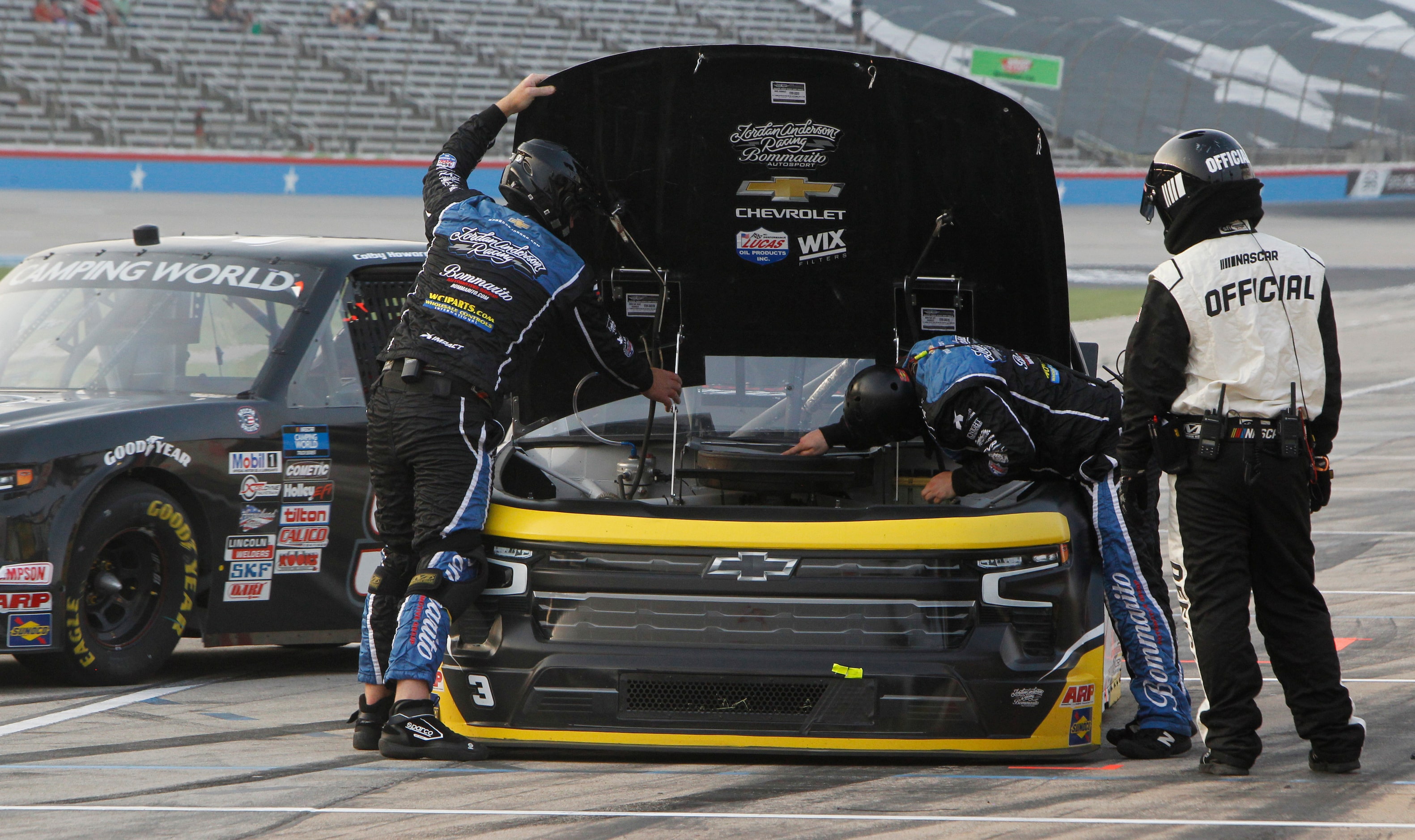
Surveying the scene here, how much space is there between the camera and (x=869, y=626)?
14.7 feet

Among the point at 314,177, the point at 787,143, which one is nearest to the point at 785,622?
the point at 787,143

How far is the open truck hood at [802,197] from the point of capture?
5.22 m

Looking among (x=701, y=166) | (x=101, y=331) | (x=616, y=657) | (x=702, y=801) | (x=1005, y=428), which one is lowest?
(x=702, y=801)

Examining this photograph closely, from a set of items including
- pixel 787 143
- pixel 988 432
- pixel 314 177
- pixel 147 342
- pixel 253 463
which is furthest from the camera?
pixel 314 177

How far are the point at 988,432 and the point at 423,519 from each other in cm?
169

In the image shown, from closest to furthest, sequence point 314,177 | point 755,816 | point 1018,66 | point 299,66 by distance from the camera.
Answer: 1. point 755,816
2. point 314,177
3. point 299,66
4. point 1018,66

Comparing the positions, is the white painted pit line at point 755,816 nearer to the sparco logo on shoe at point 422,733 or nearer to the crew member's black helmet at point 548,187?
the sparco logo on shoe at point 422,733

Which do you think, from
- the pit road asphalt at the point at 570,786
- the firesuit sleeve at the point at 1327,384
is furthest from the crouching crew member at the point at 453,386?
the firesuit sleeve at the point at 1327,384

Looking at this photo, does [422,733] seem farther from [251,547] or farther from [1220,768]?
[1220,768]

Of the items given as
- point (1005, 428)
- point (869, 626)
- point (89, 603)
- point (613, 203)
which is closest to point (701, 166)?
point (613, 203)

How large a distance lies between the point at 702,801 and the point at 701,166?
2.29 m

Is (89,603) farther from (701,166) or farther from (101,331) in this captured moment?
(701,166)

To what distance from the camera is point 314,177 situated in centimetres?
3139

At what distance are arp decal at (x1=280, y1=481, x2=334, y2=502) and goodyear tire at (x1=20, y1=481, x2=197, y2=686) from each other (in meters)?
0.39
